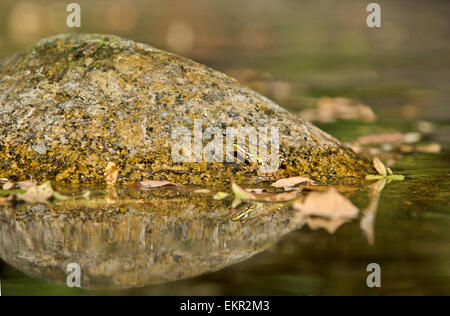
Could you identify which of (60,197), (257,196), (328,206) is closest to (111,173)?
(60,197)

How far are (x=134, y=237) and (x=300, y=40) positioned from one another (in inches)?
444

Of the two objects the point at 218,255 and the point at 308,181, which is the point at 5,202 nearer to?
the point at 218,255

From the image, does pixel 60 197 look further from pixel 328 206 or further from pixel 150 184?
pixel 328 206

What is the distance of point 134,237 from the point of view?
309 centimetres

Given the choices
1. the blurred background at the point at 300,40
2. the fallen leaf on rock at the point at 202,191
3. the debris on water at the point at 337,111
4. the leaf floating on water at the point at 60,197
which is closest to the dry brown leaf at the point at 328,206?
the fallen leaf on rock at the point at 202,191

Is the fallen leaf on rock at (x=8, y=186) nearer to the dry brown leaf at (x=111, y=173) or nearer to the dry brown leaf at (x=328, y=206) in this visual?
the dry brown leaf at (x=111, y=173)

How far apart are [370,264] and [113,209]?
1.31 metres

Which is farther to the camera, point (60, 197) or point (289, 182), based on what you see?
point (289, 182)

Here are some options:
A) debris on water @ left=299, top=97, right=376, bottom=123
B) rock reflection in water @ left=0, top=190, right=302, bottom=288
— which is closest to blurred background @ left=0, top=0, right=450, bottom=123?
debris on water @ left=299, top=97, right=376, bottom=123

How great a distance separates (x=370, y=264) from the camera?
2.75m

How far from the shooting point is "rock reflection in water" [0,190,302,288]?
8.99ft

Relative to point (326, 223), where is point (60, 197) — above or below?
above

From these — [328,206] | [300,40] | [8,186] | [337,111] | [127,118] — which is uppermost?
[300,40]

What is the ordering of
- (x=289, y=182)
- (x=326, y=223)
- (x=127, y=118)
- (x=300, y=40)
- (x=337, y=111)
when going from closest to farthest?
(x=326, y=223) → (x=289, y=182) → (x=127, y=118) → (x=337, y=111) → (x=300, y=40)
